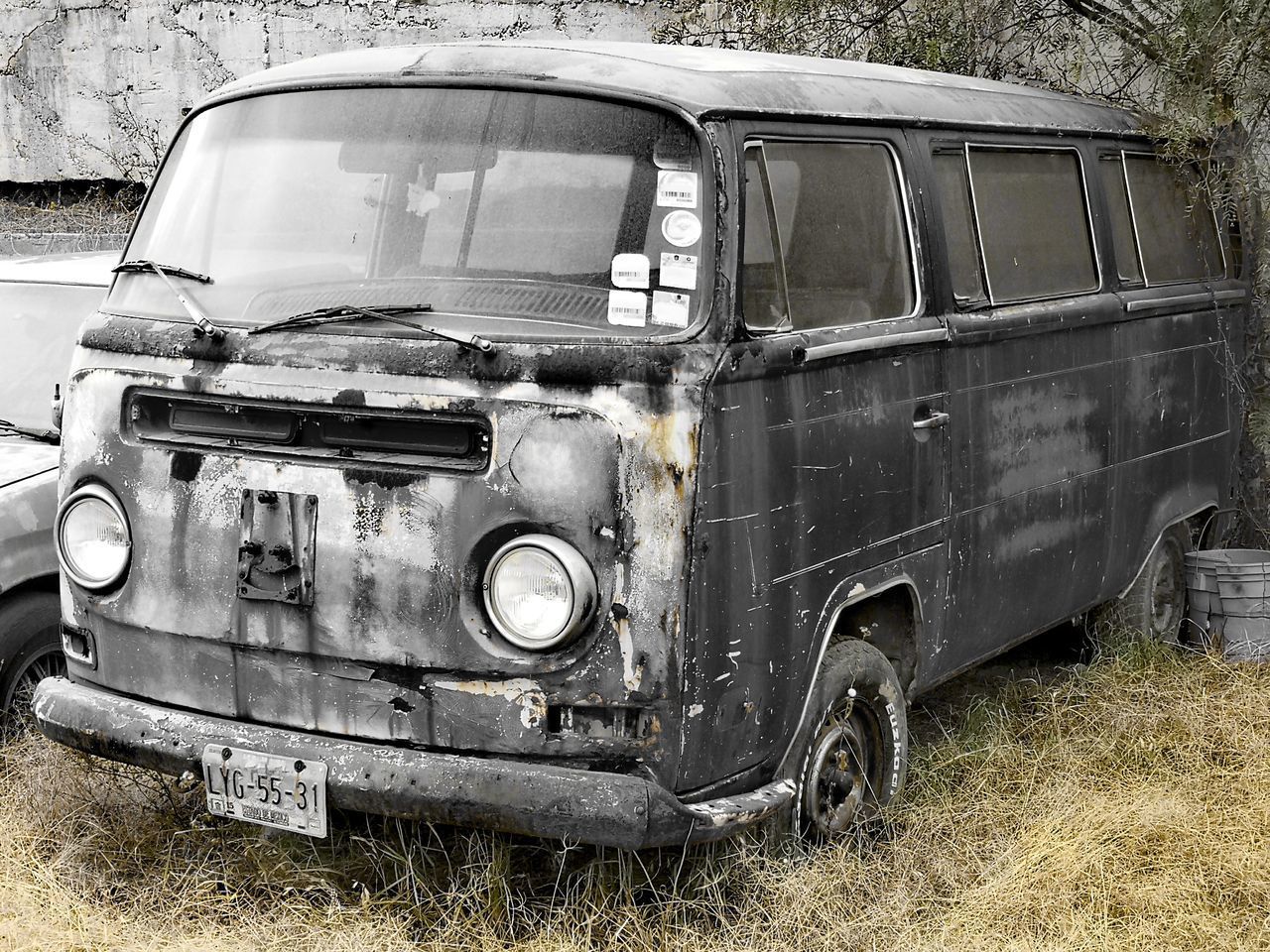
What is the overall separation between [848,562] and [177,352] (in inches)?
71.9

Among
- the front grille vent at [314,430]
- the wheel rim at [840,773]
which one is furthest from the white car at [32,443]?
the wheel rim at [840,773]

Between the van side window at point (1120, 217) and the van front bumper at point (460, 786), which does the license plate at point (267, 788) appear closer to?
the van front bumper at point (460, 786)

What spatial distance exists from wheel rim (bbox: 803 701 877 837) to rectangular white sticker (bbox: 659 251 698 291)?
131cm

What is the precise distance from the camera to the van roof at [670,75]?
3.64 metres

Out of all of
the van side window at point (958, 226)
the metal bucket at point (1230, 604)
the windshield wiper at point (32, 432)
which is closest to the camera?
the van side window at point (958, 226)

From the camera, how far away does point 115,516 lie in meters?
3.79

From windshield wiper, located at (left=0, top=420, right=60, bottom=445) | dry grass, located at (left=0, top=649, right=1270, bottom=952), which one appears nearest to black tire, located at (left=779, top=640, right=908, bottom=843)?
dry grass, located at (left=0, top=649, right=1270, bottom=952)

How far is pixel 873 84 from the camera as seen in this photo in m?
4.37

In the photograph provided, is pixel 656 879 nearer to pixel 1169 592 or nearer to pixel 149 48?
pixel 1169 592

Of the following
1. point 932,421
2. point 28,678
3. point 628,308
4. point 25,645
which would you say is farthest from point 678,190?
point 28,678

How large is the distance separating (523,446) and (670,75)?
103cm

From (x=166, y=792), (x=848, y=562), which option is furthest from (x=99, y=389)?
(x=848, y=562)

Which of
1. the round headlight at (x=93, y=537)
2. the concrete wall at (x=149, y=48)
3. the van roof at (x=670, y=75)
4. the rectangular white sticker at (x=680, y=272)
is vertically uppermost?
the concrete wall at (x=149, y=48)

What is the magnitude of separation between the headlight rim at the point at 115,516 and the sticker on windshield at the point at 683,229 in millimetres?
1547
